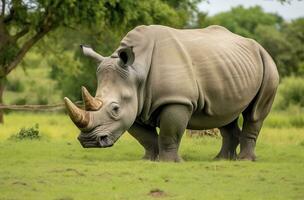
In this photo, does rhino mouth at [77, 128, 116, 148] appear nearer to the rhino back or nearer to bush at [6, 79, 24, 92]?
the rhino back

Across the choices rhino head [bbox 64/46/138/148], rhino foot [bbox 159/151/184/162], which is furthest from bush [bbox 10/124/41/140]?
rhino head [bbox 64/46/138/148]

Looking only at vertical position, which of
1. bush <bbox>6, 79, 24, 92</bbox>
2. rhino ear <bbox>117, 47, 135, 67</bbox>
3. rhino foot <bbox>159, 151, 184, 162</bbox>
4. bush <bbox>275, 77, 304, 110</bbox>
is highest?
rhino ear <bbox>117, 47, 135, 67</bbox>

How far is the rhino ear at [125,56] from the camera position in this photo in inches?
523

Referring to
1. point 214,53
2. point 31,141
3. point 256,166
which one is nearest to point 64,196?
point 256,166

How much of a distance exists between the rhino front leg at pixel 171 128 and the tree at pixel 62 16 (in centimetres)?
1094

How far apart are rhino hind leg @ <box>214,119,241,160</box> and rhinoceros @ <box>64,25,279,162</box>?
0.02 meters

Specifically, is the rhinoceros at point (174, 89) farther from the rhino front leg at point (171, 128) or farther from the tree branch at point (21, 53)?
the tree branch at point (21, 53)

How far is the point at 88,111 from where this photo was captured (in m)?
12.8

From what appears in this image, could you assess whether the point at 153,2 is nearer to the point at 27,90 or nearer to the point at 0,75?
the point at 0,75

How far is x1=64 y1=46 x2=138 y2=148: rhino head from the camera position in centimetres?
1277

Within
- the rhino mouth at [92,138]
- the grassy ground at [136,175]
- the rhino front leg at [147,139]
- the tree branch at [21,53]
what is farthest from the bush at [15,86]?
the rhino mouth at [92,138]

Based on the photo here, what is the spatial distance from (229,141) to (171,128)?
1947mm

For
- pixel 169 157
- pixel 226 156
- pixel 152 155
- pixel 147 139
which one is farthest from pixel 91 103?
pixel 226 156

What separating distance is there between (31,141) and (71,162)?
12.4 ft
